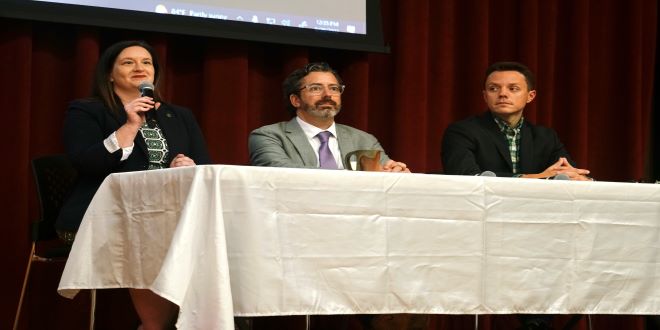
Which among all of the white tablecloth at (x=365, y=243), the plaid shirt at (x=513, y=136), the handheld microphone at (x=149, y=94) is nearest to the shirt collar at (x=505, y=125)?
the plaid shirt at (x=513, y=136)

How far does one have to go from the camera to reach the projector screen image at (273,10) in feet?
12.4

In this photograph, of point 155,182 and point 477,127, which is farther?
point 477,127

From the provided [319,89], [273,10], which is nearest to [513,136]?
A: [319,89]

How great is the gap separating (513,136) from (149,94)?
1616mm

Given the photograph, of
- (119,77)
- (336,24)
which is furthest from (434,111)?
(119,77)

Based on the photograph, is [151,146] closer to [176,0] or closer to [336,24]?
[176,0]

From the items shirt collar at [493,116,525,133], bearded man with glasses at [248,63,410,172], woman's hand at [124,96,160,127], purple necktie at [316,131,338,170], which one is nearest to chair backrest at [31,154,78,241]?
woman's hand at [124,96,160,127]

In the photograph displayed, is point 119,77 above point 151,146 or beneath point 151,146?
above

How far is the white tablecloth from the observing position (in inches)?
82.2

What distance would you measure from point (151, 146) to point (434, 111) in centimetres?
186

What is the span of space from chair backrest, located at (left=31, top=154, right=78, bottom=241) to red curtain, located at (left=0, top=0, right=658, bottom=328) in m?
0.37

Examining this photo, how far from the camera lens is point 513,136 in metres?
3.67

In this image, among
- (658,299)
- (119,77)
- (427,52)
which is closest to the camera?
(658,299)

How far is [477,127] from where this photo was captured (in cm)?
362
